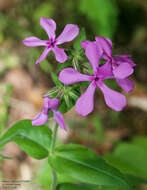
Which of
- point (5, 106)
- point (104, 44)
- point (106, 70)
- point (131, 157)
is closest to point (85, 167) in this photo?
point (106, 70)

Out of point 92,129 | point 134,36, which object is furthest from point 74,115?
point 134,36

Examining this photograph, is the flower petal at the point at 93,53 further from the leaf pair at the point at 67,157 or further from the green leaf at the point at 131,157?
the green leaf at the point at 131,157

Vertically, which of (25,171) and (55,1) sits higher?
(55,1)

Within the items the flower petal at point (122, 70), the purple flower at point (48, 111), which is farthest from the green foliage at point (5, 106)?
the flower petal at point (122, 70)

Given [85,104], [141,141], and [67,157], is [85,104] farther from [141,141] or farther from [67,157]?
[141,141]

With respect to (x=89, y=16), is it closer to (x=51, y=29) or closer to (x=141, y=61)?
(x=141, y=61)
